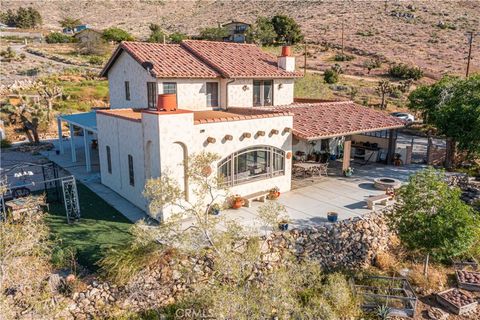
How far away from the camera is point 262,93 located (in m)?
29.1

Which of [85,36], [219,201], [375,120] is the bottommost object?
[219,201]

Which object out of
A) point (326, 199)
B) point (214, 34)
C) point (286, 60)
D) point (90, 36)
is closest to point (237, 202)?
point (326, 199)

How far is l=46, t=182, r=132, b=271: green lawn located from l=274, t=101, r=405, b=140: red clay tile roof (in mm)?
11578

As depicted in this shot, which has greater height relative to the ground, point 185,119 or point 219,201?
point 185,119

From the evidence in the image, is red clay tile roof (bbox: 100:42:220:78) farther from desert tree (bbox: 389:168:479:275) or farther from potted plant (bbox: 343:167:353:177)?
desert tree (bbox: 389:168:479:275)

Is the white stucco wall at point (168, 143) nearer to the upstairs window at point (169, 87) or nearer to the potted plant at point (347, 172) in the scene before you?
the upstairs window at point (169, 87)

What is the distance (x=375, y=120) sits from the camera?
2888 centimetres

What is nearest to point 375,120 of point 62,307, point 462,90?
point 462,90

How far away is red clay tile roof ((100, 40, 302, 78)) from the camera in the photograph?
2489cm

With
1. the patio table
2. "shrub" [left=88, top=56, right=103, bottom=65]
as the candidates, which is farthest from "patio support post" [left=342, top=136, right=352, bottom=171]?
A: "shrub" [left=88, top=56, right=103, bottom=65]

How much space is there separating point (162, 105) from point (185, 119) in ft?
4.59

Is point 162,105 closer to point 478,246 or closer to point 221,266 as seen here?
point 221,266

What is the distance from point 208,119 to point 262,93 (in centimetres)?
999

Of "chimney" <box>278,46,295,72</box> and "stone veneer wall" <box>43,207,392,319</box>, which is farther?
"chimney" <box>278,46,295,72</box>
